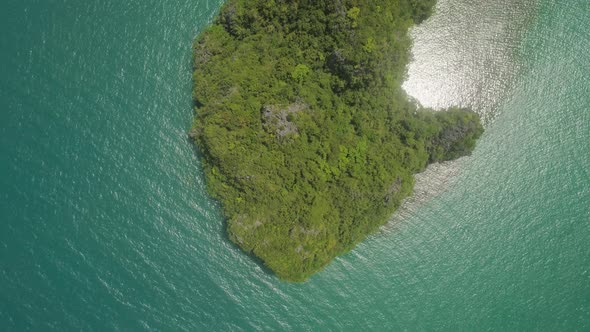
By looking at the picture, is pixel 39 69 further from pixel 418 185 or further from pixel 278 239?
pixel 418 185

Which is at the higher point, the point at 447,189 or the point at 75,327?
the point at 447,189

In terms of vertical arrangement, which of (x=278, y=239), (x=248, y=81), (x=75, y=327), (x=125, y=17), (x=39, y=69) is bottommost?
(x=75, y=327)

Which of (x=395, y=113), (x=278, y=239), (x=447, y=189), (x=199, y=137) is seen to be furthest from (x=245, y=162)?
(x=447, y=189)

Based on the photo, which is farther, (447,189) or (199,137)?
(447,189)

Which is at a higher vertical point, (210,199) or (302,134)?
(302,134)
